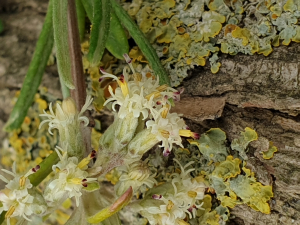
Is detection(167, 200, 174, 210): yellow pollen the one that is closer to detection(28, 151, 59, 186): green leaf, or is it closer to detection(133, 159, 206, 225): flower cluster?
detection(133, 159, 206, 225): flower cluster

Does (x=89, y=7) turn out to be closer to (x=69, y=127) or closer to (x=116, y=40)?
(x=116, y=40)

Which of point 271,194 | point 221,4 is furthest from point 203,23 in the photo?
point 271,194

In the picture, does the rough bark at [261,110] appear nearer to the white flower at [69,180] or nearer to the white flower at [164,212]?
the white flower at [164,212]

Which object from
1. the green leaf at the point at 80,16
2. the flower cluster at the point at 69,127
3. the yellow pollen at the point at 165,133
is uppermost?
the green leaf at the point at 80,16

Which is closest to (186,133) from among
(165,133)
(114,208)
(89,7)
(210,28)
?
(165,133)

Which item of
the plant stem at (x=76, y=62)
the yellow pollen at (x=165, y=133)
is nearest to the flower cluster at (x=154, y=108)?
the yellow pollen at (x=165, y=133)

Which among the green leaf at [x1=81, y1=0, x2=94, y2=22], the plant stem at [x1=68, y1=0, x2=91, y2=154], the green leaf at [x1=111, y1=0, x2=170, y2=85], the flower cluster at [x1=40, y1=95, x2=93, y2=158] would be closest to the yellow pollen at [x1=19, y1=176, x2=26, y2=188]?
the flower cluster at [x1=40, y1=95, x2=93, y2=158]
